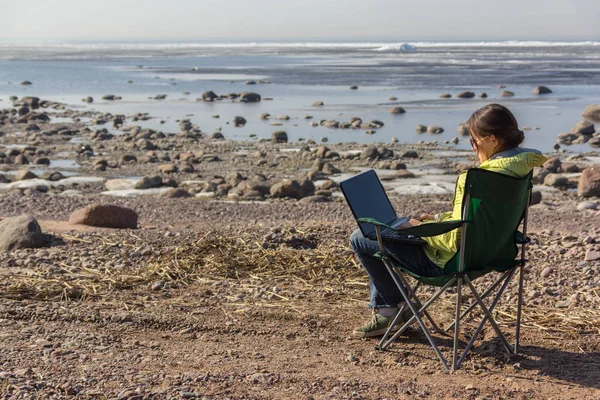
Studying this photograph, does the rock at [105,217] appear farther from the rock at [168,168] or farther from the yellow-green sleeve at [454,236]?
the rock at [168,168]

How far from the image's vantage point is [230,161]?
17984mm

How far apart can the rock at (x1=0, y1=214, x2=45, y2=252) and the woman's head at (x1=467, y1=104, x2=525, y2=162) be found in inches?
192

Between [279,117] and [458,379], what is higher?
[458,379]

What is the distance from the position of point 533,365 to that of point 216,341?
6.08 ft

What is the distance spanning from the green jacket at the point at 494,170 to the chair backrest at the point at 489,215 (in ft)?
0.17

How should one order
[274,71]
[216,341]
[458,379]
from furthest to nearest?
[274,71] → [216,341] → [458,379]

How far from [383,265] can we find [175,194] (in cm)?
924

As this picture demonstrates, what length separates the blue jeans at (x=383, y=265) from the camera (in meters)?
4.34

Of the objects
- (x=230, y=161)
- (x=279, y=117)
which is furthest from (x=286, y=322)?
(x=279, y=117)

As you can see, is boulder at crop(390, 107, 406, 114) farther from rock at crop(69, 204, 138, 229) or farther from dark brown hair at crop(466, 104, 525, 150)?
dark brown hair at crop(466, 104, 525, 150)

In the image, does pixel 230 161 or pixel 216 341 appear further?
pixel 230 161

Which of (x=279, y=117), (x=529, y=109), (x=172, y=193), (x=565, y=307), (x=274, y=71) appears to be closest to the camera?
(x=565, y=307)

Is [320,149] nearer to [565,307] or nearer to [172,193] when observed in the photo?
[172,193]

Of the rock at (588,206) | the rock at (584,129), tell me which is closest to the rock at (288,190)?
the rock at (588,206)
